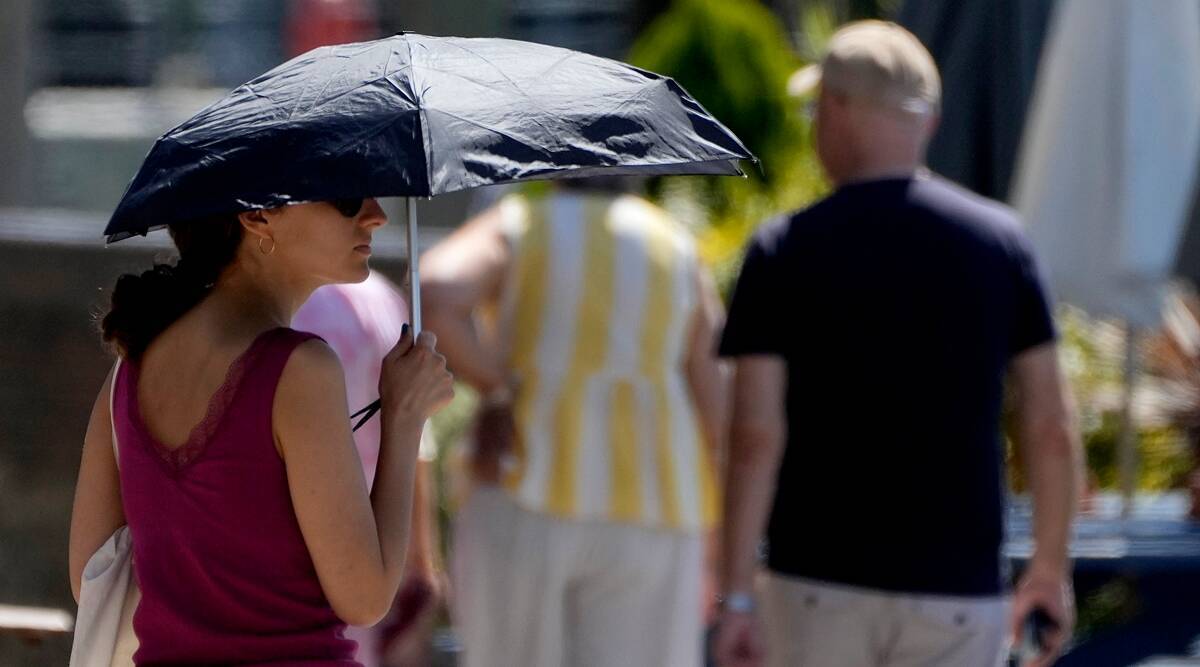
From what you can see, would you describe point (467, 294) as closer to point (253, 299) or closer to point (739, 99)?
point (253, 299)

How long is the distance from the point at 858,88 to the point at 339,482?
5.67ft

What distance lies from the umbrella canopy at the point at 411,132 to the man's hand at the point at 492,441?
2.29 metres

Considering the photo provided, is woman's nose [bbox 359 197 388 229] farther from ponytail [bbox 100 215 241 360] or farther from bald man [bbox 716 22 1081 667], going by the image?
bald man [bbox 716 22 1081 667]

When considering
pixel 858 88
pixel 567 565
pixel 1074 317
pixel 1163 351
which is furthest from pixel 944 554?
pixel 1074 317

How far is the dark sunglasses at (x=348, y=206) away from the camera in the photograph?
247 centimetres

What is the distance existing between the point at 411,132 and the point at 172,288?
454mm

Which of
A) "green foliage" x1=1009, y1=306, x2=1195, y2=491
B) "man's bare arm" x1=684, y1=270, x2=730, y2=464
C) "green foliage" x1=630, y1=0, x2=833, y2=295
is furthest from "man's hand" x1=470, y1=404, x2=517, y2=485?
"green foliage" x1=630, y1=0, x2=833, y2=295

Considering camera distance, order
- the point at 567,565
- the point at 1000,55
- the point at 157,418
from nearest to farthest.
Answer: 1. the point at 157,418
2. the point at 567,565
3. the point at 1000,55

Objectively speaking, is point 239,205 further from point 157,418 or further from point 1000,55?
point 1000,55

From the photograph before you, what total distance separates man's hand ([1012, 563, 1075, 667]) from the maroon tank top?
178 centimetres

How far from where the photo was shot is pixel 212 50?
1184 cm

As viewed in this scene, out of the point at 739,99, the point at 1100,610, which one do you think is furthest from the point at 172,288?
the point at 739,99

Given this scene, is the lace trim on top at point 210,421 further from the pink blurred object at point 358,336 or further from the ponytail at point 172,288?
the pink blurred object at point 358,336

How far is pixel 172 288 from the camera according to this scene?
8.38 feet
